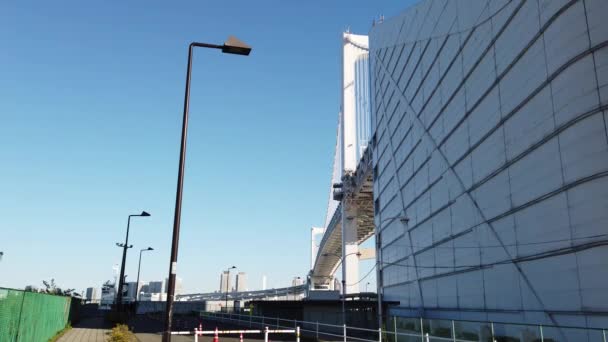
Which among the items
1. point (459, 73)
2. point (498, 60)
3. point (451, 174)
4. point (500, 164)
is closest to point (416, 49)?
point (459, 73)

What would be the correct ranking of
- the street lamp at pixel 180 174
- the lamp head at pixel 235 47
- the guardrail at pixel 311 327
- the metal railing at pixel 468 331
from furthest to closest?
the guardrail at pixel 311 327 → the metal railing at pixel 468 331 → the lamp head at pixel 235 47 → the street lamp at pixel 180 174

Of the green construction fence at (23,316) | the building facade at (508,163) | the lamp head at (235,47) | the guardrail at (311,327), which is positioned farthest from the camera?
the guardrail at (311,327)

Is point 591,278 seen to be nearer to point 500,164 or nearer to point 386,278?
point 500,164

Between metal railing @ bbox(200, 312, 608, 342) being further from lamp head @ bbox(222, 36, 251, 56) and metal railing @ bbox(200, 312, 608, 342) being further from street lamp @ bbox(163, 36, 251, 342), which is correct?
lamp head @ bbox(222, 36, 251, 56)

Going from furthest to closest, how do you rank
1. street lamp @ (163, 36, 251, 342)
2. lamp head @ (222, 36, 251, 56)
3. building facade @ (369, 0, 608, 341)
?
1. building facade @ (369, 0, 608, 341)
2. lamp head @ (222, 36, 251, 56)
3. street lamp @ (163, 36, 251, 342)

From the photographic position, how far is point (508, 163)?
2384 cm

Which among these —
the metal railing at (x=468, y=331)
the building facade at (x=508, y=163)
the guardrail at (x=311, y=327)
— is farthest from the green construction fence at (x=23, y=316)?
the building facade at (x=508, y=163)

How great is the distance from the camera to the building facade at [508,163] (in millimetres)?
17969

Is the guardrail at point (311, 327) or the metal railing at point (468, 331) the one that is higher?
the metal railing at point (468, 331)

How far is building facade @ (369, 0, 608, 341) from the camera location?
18.0 metres

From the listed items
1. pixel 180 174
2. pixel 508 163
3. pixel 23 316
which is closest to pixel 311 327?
pixel 508 163

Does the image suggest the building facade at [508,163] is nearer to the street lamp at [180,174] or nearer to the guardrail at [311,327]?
the guardrail at [311,327]

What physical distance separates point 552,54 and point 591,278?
8.88 m

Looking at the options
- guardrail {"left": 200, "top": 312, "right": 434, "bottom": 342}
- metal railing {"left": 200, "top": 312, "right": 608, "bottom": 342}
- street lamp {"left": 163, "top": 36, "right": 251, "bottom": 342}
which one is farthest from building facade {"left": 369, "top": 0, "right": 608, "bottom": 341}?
street lamp {"left": 163, "top": 36, "right": 251, "bottom": 342}
